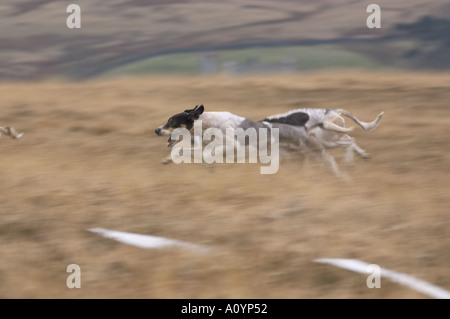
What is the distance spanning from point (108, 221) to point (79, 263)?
1.15 metres

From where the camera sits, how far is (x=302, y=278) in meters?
6.26

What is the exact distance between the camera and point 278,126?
10.1 meters

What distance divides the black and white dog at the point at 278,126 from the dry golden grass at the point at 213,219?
Answer: 23 cm

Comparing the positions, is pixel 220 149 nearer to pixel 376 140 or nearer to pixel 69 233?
pixel 69 233

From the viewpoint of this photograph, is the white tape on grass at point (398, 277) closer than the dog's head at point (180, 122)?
Yes

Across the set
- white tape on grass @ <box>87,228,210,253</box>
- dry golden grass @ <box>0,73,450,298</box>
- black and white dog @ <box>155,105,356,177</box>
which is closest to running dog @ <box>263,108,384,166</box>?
black and white dog @ <box>155,105,356,177</box>

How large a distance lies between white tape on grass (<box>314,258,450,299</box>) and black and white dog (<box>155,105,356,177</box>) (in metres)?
3.52

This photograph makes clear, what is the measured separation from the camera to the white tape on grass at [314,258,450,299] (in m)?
5.88

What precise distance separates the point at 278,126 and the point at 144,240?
139 inches

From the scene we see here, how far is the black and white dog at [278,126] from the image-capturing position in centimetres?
997

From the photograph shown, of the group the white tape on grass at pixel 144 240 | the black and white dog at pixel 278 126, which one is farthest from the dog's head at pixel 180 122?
the white tape on grass at pixel 144 240

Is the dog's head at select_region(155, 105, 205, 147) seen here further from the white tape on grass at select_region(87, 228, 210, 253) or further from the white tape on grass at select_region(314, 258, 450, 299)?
the white tape on grass at select_region(314, 258, 450, 299)

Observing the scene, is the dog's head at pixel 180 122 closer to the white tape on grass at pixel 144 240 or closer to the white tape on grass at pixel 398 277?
the white tape on grass at pixel 144 240

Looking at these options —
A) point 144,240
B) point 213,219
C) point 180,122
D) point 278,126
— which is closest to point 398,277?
point 213,219
